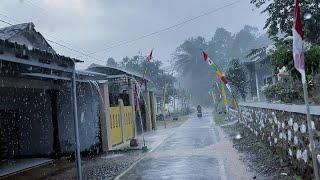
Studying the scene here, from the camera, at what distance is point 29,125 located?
1858 centimetres

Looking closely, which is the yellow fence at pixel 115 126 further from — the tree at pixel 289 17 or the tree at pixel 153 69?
the tree at pixel 153 69

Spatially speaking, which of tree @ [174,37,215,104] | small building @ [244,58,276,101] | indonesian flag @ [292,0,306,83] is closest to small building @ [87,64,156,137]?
small building @ [244,58,276,101]

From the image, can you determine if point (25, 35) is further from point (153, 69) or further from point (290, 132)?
point (153, 69)

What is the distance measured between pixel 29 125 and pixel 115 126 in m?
4.63

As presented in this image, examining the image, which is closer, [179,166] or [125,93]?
[179,166]

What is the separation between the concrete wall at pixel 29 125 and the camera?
59.7 ft

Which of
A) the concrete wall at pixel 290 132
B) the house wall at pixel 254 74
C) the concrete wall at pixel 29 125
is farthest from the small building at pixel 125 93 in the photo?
the concrete wall at pixel 290 132

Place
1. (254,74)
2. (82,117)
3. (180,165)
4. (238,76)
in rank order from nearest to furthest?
(180,165)
(82,117)
(254,74)
(238,76)

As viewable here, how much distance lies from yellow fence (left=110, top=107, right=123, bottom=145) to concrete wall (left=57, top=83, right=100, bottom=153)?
1262 millimetres

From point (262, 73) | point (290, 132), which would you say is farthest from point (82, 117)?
point (262, 73)

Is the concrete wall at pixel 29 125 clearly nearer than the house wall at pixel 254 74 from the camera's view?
Yes

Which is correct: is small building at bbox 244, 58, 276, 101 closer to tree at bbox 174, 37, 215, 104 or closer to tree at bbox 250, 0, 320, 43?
tree at bbox 250, 0, 320, 43

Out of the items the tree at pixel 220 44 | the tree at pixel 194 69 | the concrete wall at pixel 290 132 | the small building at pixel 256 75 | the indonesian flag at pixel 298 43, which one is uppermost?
the tree at pixel 220 44

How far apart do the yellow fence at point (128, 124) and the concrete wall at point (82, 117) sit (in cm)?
410
